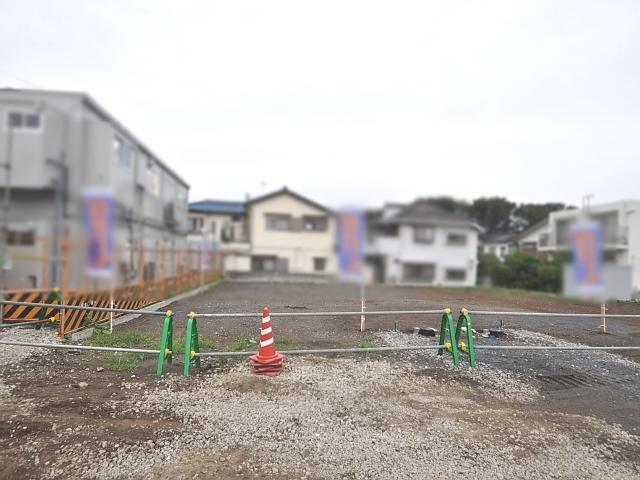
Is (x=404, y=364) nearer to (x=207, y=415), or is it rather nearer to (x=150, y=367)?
(x=207, y=415)

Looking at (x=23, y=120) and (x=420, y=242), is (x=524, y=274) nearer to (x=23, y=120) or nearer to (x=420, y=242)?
(x=420, y=242)

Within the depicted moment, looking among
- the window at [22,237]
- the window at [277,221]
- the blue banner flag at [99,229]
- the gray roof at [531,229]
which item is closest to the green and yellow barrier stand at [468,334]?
the gray roof at [531,229]

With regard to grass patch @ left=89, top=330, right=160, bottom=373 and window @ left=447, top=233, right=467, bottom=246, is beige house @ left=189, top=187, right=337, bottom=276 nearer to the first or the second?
window @ left=447, top=233, right=467, bottom=246

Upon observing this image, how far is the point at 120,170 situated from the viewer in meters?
1.72

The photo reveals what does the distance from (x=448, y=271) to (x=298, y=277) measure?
114 centimetres

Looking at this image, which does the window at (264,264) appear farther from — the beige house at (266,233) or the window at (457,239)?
the window at (457,239)

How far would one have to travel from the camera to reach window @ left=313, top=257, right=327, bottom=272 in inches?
90.1

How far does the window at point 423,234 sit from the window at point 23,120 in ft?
6.72

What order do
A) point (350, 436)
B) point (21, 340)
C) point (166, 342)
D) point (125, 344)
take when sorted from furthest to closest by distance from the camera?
1. point (21, 340)
2. point (125, 344)
3. point (166, 342)
4. point (350, 436)

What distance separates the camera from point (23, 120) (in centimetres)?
153

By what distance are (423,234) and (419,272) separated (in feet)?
0.91

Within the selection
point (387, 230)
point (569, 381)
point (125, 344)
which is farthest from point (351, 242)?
point (125, 344)

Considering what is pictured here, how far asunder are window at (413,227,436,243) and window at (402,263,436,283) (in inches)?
6.6

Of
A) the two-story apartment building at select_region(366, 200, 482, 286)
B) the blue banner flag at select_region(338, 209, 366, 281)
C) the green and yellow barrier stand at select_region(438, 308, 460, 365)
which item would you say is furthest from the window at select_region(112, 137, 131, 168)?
the green and yellow barrier stand at select_region(438, 308, 460, 365)
